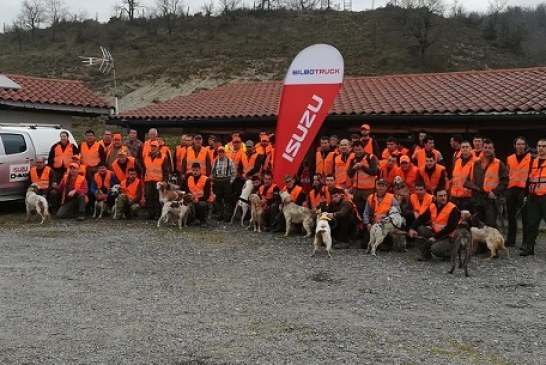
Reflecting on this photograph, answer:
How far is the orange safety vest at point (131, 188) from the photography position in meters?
12.6

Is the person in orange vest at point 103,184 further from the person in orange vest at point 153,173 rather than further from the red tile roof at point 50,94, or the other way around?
the red tile roof at point 50,94

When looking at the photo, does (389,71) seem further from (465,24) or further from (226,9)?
(226,9)

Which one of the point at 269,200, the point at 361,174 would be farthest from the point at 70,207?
the point at 361,174

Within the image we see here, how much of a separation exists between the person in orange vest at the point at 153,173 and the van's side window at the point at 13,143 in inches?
116

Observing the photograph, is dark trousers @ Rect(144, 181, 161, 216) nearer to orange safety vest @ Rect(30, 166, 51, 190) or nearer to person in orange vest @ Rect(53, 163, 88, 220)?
person in orange vest @ Rect(53, 163, 88, 220)

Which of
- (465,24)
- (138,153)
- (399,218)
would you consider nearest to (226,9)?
(465,24)

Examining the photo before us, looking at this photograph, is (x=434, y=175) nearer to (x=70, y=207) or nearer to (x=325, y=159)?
(x=325, y=159)

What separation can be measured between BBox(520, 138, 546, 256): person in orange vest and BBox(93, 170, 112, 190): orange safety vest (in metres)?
8.29

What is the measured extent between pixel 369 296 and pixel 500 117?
288 inches

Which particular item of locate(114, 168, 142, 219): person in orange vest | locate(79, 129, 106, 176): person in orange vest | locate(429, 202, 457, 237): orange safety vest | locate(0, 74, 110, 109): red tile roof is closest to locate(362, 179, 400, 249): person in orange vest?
locate(429, 202, 457, 237): orange safety vest

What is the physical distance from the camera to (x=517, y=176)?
9898 millimetres

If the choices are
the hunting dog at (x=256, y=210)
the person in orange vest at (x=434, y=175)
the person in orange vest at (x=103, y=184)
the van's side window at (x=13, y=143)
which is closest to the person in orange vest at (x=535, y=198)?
the person in orange vest at (x=434, y=175)

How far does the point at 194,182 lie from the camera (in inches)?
476

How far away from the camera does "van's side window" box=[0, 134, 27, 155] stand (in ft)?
42.2
